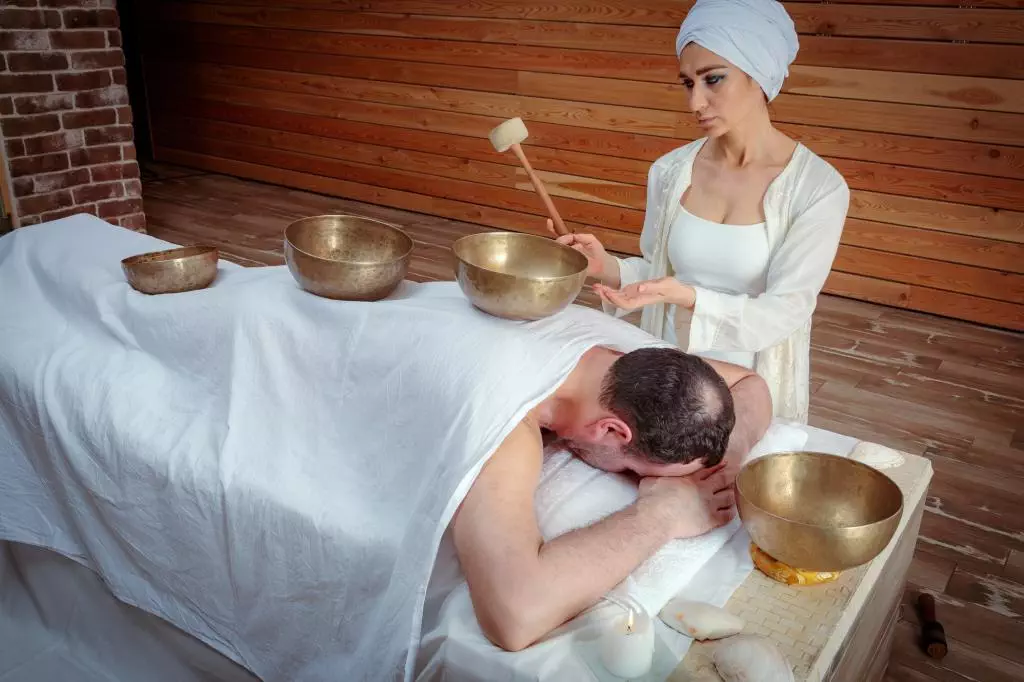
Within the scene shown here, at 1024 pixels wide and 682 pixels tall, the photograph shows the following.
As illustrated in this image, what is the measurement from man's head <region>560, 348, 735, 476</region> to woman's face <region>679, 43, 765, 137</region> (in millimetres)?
717

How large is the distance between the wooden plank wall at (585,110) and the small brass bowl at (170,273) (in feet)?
10.3

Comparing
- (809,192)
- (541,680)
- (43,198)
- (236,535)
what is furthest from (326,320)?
(43,198)

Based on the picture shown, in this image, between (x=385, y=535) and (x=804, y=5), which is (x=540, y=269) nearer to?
(x=385, y=535)

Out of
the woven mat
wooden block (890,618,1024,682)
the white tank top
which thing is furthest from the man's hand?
wooden block (890,618,1024,682)

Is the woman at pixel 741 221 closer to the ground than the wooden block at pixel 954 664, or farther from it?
farther from it

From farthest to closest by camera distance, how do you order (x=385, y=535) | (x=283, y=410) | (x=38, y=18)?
(x=38, y=18), (x=283, y=410), (x=385, y=535)

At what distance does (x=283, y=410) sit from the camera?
5.35 feet

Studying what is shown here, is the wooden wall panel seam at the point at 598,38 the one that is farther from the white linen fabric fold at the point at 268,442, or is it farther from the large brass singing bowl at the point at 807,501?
the large brass singing bowl at the point at 807,501

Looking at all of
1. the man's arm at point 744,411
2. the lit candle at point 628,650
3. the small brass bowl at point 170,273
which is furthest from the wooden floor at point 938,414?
the small brass bowl at point 170,273

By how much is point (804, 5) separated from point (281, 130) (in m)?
3.67

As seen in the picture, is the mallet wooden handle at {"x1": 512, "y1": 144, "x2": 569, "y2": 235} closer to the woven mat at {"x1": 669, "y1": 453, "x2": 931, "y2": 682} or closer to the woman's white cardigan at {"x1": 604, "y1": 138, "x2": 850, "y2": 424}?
the woman's white cardigan at {"x1": 604, "y1": 138, "x2": 850, "y2": 424}

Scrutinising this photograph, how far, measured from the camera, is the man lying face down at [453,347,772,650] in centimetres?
120

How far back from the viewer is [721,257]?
2.05m

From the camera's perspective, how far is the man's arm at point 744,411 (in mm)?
1612
